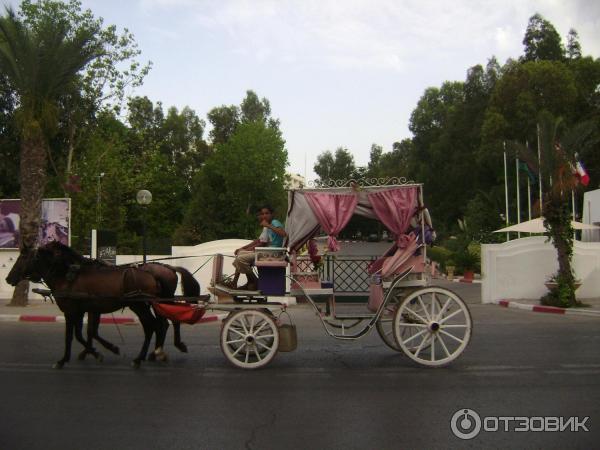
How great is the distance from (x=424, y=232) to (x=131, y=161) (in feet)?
99.6

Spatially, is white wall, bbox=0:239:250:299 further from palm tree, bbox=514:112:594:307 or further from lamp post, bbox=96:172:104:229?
lamp post, bbox=96:172:104:229

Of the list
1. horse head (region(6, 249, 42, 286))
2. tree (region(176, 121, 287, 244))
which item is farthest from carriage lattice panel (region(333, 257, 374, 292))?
tree (region(176, 121, 287, 244))

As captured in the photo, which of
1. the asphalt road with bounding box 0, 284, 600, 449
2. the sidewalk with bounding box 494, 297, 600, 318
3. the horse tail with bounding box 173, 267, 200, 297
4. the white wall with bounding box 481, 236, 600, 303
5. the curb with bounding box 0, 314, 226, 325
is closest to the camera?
the asphalt road with bounding box 0, 284, 600, 449

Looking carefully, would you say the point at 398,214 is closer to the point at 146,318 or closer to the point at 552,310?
the point at 146,318

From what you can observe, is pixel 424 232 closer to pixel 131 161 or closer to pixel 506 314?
pixel 506 314

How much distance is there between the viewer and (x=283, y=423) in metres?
6.00

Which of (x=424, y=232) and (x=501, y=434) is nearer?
(x=501, y=434)

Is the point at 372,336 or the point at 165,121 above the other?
the point at 165,121

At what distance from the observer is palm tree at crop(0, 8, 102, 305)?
17.1 meters

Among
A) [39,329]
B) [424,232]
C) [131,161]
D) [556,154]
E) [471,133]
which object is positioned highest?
[471,133]

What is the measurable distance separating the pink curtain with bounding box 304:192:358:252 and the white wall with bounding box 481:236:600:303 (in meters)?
11.4

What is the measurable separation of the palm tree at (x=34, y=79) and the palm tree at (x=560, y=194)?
517 inches

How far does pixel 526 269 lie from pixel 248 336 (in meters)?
13.1

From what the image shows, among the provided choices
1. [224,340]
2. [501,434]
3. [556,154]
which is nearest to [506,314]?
[556,154]
